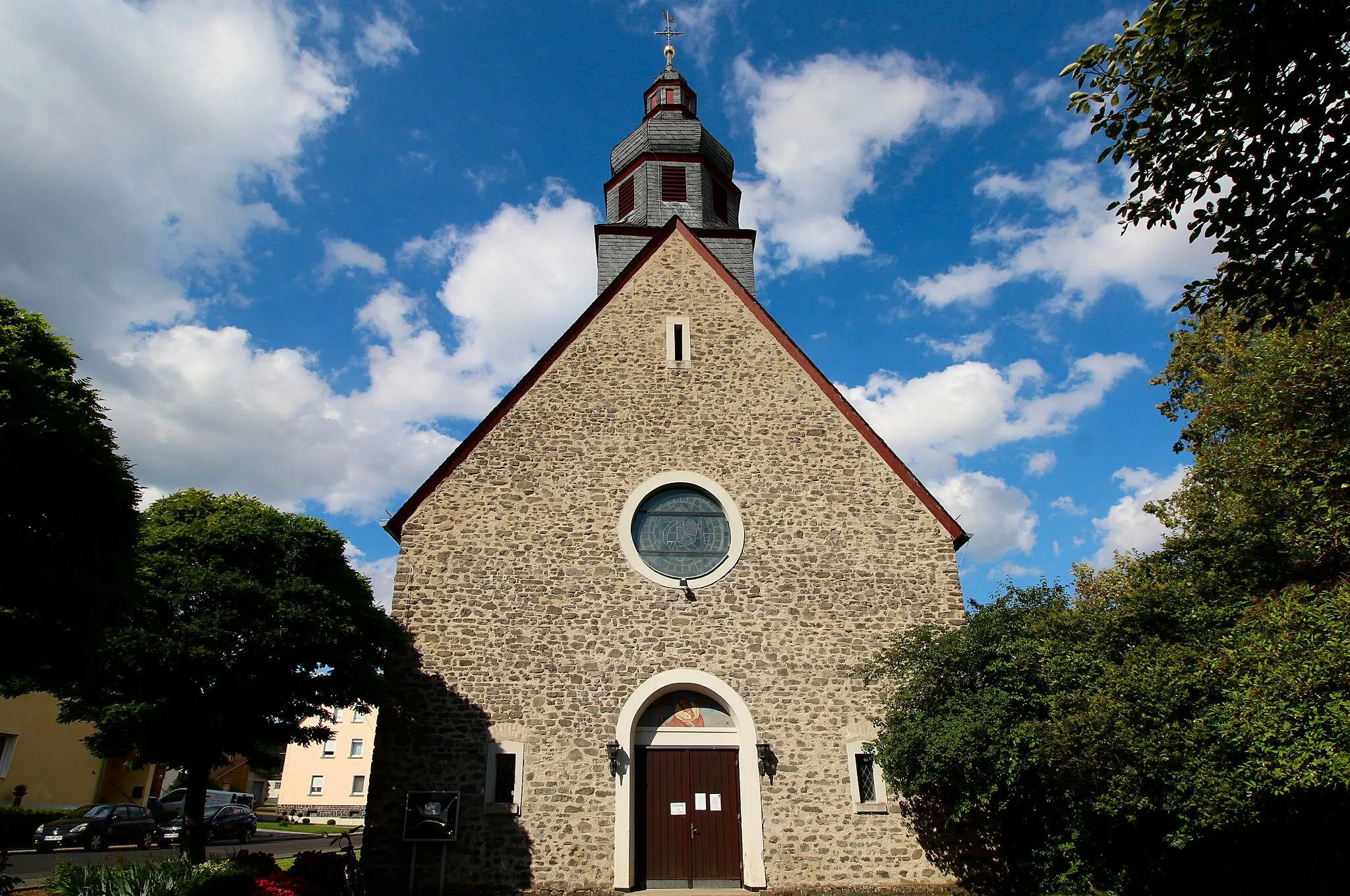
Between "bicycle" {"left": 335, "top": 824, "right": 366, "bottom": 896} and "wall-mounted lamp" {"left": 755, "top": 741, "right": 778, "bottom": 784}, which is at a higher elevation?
"wall-mounted lamp" {"left": 755, "top": 741, "right": 778, "bottom": 784}

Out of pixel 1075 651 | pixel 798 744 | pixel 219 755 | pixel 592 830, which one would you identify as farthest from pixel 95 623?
pixel 1075 651

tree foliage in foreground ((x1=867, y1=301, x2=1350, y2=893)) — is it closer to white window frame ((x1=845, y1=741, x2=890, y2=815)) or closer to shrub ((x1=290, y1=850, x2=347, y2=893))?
white window frame ((x1=845, y1=741, x2=890, y2=815))

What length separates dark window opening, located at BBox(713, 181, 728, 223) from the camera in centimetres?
2041

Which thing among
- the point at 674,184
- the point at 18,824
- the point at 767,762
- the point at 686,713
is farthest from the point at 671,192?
the point at 18,824

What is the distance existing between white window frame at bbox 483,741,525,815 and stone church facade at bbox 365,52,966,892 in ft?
0.14

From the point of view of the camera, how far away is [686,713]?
13.4m

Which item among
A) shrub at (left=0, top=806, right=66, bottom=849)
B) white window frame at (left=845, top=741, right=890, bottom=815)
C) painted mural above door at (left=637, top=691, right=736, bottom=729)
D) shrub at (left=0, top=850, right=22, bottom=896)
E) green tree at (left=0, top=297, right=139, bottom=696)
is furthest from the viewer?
shrub at (left=0, top=806, right=66, bottom=849)

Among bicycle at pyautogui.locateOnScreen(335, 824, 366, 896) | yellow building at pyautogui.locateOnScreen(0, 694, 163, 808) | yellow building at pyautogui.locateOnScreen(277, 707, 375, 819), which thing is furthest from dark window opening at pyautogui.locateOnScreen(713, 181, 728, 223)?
yellow building at pyautogui.locateOnScreen(277, 707, 375, 819)

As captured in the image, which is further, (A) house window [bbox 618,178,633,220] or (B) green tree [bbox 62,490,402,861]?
(A) house window [bbox 618,178,633,220]

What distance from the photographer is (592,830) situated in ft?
40.2

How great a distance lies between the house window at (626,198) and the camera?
2028 centimetres

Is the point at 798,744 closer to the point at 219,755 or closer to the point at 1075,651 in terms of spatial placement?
the point at 1075,651

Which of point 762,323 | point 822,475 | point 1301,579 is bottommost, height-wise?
point 1301,579

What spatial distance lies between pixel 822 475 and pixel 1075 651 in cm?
526
